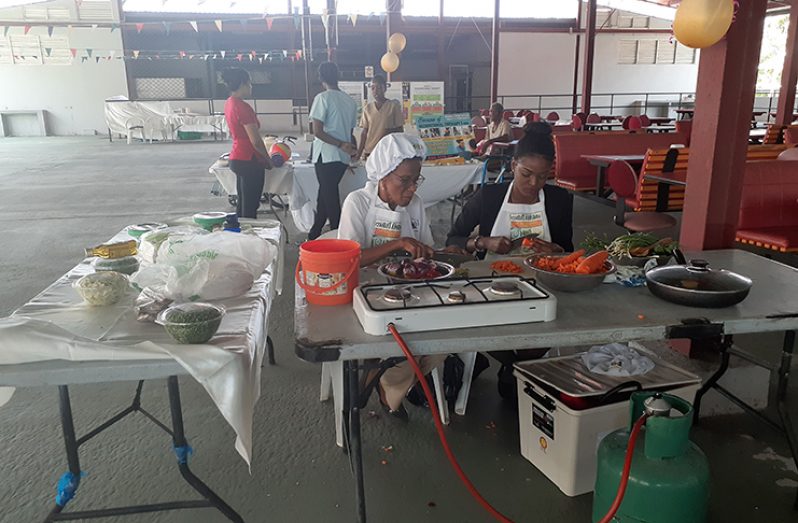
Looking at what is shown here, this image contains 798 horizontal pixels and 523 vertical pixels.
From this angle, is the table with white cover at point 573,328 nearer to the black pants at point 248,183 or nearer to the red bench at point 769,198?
the red bench at point 769,198

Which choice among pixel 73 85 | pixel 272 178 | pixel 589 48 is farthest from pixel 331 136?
pixel 73 85

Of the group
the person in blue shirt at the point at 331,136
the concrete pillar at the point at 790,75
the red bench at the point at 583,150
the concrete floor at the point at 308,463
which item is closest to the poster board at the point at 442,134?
the red bench at the point at 583,150

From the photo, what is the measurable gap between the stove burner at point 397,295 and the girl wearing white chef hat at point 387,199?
1.92 ft

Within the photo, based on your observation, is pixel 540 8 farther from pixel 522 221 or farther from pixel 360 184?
pixel 522 221

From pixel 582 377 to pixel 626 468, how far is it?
57cm

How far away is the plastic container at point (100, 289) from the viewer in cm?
183

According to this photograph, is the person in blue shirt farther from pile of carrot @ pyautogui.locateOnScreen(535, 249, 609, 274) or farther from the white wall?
the white wall

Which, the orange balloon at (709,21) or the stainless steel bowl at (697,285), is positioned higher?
the orange balloon at (709,21)

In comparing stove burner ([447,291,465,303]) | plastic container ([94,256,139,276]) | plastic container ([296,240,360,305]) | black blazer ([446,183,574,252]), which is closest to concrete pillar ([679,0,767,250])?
black blazer ([446,183,574,252])

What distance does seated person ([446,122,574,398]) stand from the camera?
102 inches

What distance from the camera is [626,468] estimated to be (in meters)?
1.56

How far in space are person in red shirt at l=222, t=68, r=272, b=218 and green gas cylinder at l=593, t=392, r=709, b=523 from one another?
405 cm

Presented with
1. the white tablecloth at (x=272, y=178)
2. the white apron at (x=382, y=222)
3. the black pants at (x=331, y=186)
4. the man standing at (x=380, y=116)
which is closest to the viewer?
the white apron at (x=382, y=222)

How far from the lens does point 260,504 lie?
6.70 feet
